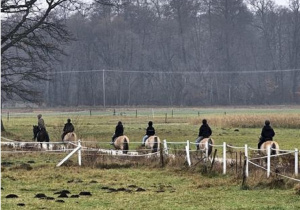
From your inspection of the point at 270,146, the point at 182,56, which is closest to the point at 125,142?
the point at 270,146

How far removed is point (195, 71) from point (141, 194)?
100376mm

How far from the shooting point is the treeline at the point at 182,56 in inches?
4397

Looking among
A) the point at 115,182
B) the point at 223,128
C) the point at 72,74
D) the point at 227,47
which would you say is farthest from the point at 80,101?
the point at 115,182

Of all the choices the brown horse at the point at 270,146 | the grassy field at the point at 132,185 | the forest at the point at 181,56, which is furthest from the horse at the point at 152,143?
the forest at the point at 181,56

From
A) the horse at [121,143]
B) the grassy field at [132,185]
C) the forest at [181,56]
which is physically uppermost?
the forest at [181,56]

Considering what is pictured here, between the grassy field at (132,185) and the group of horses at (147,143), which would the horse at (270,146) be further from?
the group of horses at (147,143)

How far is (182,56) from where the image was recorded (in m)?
119

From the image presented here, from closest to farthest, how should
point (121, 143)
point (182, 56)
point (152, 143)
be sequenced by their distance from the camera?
point (152, 143) → point (121, 143) → point (182, 56)

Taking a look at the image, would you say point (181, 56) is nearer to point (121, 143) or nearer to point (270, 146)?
point (121, 143)

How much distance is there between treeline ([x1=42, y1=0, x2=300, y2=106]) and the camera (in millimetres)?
111688

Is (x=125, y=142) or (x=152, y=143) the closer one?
(x=152, y=143)

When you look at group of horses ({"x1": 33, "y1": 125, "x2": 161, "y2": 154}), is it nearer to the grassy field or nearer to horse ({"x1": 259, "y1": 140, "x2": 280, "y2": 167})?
the grassy field

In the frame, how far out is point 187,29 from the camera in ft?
390

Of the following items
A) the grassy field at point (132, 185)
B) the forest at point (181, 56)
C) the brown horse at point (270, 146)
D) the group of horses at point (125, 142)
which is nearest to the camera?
the grassy field at point (132, 185)
